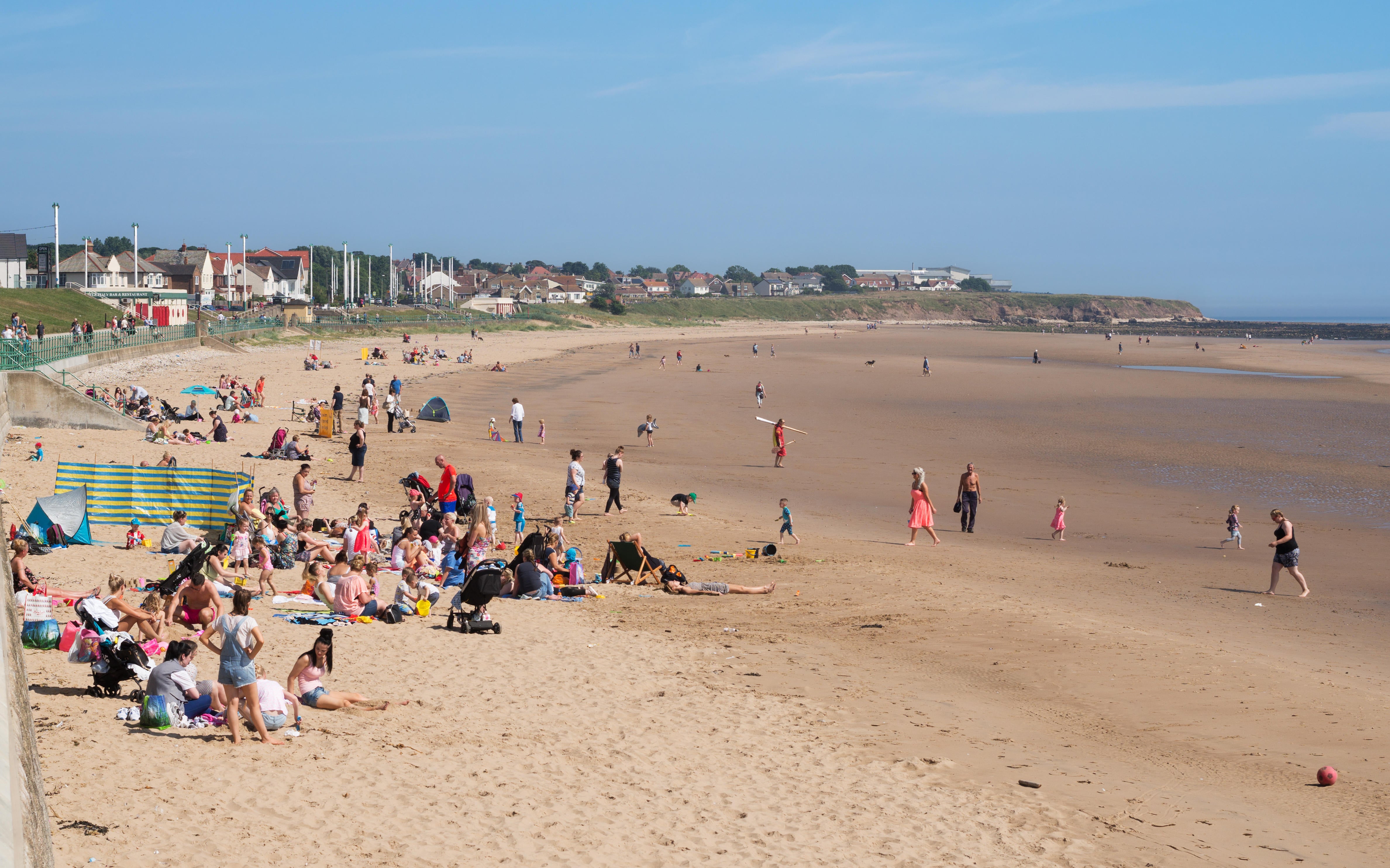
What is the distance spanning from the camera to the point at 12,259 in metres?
60.9

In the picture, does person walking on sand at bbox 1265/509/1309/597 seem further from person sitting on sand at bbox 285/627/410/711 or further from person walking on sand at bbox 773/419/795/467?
person walking on sand at bbox 773/419/795/467

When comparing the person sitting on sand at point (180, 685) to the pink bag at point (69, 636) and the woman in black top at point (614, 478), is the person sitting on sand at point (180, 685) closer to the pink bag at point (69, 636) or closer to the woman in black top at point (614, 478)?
the pink bag at point (69, 636)

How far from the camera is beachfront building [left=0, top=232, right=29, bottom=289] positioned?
60.5 metres

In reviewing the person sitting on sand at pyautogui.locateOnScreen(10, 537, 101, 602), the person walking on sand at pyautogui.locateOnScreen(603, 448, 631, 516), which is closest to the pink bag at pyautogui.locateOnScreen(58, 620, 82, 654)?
the person sitting on sand at pyautogui.locateOnScreen(10, 537, 101, 602)

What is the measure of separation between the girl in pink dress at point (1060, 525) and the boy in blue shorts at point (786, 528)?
13.6 feet

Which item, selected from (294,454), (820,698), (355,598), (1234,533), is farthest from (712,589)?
(294,454)

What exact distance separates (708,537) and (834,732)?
7.91m

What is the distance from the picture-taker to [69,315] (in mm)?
48406

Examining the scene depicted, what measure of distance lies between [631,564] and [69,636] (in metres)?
6.56

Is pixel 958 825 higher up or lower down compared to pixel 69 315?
lower down

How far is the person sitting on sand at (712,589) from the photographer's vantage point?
1338 centimetres

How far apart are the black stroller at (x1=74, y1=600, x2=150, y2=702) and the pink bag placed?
62cm

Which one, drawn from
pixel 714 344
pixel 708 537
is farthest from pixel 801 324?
pixel 708 537

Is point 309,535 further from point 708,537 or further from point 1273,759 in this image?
point 1273,759
